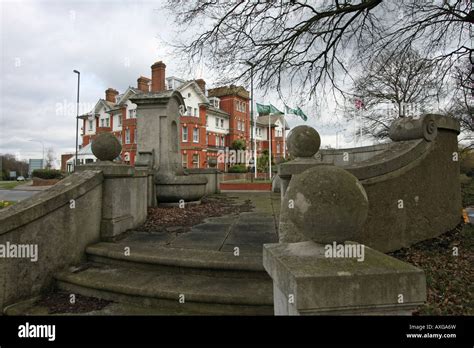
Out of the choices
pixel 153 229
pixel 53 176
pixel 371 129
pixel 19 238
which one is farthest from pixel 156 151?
pixel 53 176

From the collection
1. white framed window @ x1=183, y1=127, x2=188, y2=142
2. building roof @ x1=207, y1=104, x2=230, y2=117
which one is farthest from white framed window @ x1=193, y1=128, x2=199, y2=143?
building roof @ x1=207, y1=104, x2=230, y2=117

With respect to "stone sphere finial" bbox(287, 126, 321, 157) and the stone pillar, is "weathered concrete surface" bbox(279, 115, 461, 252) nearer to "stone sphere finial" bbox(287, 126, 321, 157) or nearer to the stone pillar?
"stone sphere finial" bbox(287, 126, 321, 157)

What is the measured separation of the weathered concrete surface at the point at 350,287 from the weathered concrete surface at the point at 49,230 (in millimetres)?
3729

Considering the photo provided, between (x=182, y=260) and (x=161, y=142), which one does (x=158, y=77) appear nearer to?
(x=161, y=142)

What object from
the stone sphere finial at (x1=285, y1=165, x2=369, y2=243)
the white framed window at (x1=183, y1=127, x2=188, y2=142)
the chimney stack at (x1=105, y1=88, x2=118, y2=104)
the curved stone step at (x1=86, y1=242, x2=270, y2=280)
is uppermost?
the chimney stack at (x1=105, y1=88, x2=118, y2=104)

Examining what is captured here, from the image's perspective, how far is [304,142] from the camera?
3990 mm

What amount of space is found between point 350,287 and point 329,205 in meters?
0.53

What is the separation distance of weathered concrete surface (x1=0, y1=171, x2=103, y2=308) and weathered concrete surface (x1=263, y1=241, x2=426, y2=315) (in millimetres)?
3729

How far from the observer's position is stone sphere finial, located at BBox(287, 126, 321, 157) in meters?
3.99

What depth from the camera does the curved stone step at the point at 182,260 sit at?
3680mm

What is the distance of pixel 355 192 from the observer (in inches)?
77.2

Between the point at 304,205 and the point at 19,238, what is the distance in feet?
12.9

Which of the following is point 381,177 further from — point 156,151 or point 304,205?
point 156,151

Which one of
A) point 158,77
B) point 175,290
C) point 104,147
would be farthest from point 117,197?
point 158,77
